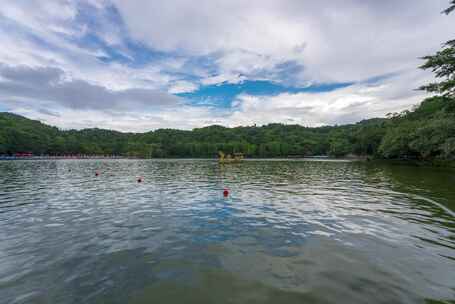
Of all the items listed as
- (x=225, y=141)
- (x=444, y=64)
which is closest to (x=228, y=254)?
(x=444, y=64)

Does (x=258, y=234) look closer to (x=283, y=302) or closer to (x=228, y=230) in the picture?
(x=228, y=230)

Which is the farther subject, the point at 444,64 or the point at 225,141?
the point at 225,141

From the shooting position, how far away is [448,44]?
58.4 ft

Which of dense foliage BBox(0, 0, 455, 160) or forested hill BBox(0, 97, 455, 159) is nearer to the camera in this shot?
dense foliage BBox(0, 0, 455, 160)

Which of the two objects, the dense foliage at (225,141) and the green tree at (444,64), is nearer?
the green tree at (444,64)

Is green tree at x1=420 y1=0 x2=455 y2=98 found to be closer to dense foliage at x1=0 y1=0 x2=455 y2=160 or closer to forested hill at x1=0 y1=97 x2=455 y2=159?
dense foliage at x1=0 y1=0 x2=455 y2=160

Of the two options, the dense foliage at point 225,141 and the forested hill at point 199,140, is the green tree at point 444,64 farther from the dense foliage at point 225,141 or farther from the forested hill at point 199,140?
the forested hill at point 199,140

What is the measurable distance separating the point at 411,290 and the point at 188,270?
4.78 metres

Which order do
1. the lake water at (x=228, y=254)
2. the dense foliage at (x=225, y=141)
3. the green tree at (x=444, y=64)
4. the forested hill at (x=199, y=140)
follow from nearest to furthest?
the lake water at (x=228, y=254)
the green tree at (x=444, y=64)
the dense foliage at (x=225, y=141)
the forested hill at (x=199, y=140)

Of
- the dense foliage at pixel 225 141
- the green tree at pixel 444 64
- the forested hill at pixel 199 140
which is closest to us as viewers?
the green tree at pixel 444 64

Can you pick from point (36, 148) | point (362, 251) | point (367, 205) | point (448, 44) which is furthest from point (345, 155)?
point (36, 148)

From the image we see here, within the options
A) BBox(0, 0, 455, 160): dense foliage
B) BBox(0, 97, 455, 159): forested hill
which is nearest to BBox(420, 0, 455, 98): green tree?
BBox(0, 0, 455, 160): dense foliage

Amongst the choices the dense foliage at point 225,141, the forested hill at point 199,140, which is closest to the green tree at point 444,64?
the dense foliage at point 225,141

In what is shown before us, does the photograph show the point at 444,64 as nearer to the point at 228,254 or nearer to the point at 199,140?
the point at 228,254
